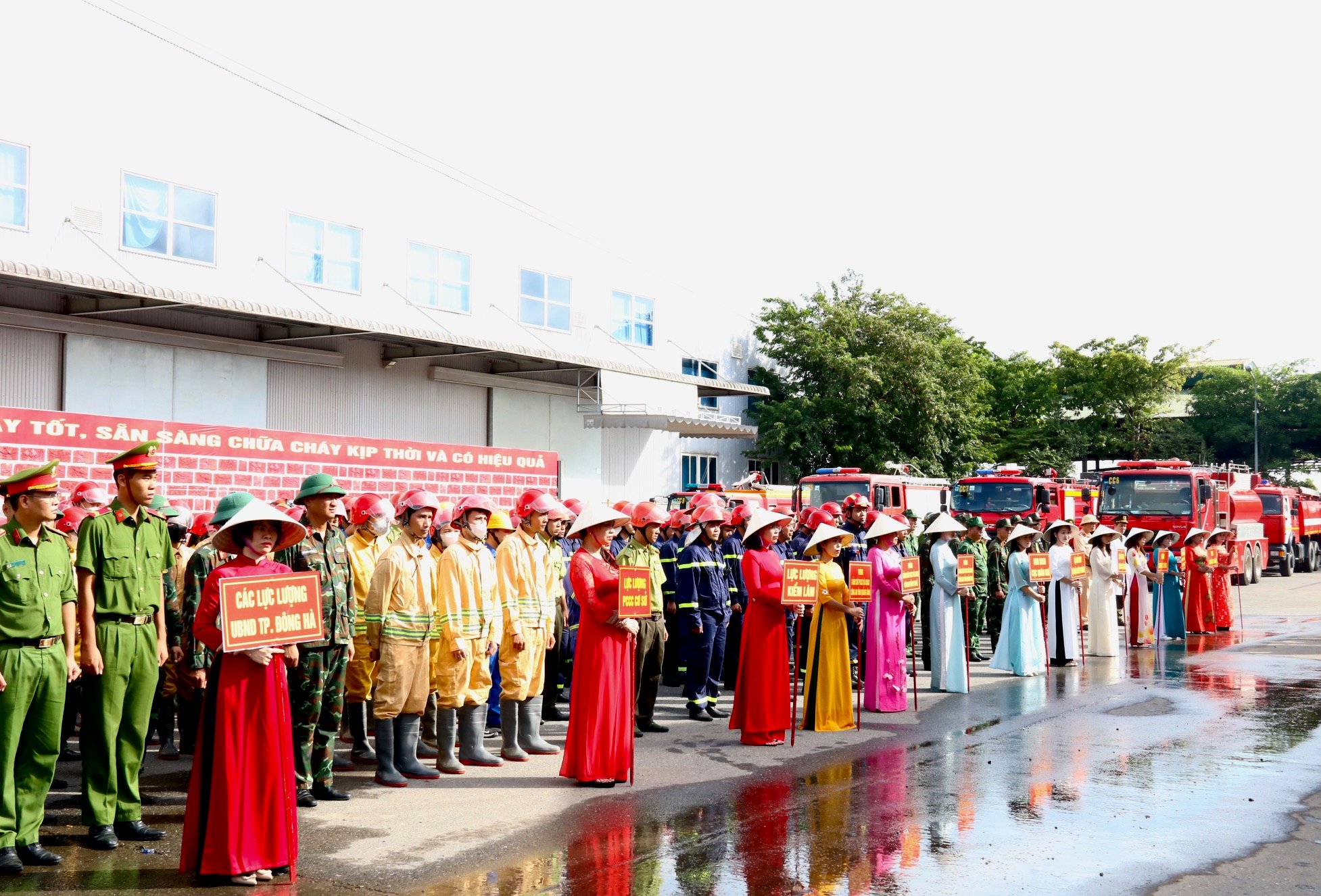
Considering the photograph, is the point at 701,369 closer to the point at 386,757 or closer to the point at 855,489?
the point at 855,489

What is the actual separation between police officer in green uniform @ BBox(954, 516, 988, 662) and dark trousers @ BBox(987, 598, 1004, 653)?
106mm

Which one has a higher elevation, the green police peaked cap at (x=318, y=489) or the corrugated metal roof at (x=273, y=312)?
the corrugated metal roof at (x=273, y=312)

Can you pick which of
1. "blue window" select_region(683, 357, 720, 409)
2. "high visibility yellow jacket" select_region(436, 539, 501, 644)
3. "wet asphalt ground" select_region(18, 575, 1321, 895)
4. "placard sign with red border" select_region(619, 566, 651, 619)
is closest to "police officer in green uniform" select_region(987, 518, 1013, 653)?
"wet asphalt ground" select_region(18, 575, 1321, 895)

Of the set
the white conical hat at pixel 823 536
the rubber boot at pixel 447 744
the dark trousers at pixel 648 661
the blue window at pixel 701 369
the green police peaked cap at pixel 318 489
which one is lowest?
the rubber boot at pixel 447 744

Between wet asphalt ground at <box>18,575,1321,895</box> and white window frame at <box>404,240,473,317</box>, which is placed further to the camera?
white window frame at <box>404,240,473,317</box>

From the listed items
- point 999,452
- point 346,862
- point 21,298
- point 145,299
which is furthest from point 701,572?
point 999,452

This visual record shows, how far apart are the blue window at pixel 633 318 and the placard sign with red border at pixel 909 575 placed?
70.0ft

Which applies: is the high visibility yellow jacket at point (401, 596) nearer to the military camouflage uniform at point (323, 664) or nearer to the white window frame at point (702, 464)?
the military camouflage uniform at point (323, 664)

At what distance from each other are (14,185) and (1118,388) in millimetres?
39898

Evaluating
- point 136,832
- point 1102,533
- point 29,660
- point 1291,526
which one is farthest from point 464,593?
point 1291,526

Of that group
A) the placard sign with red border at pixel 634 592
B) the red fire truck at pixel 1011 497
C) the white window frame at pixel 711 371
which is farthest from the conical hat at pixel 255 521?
the white window frame at pixel 711 371

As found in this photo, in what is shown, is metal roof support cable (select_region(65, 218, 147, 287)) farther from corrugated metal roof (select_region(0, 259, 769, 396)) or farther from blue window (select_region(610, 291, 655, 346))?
blue window (select_region(610, 291, 655, 346))

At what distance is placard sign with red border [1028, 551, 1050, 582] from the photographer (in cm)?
1468

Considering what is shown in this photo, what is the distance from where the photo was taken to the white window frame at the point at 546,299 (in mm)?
29234
